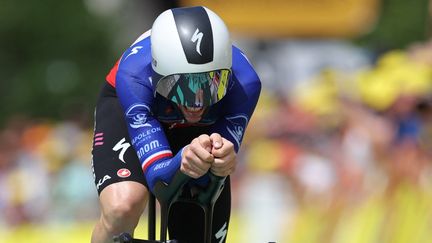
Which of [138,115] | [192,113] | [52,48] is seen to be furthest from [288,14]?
[52,48]

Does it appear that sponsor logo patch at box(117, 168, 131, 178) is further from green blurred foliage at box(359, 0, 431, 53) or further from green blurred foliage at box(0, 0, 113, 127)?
green blurred foliage at box(0, 0, 113, 127)

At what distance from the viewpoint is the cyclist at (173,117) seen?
548 cm

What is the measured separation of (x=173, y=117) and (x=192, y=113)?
0.62ft

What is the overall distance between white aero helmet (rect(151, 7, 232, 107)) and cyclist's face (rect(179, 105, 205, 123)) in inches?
4.9

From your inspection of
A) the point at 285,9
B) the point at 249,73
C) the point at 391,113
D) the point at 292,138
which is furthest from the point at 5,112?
the point at 249,73

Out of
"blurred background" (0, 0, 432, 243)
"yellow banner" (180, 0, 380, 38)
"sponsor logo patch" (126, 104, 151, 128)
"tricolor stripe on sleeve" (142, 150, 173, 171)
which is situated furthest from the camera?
"yellow banner" (180, 0, 380, 38)

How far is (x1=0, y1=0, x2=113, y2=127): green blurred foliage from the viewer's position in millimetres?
46094

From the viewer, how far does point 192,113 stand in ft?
19.0

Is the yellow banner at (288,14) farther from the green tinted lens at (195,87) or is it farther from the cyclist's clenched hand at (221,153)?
the cyclist's clenched hand at (221,153)

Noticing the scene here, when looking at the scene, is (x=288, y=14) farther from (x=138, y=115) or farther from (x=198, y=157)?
(x=198, y=157)

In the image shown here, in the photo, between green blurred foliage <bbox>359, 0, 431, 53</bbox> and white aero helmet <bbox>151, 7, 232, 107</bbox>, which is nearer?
white aero helmet <bbox>151, 7, 232, 107</bbox>

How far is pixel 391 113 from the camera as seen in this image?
430 inches

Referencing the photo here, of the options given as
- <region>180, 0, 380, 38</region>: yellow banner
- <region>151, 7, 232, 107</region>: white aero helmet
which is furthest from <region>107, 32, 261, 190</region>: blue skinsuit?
<region>180, 0, 380, 38</region>: yellow banner

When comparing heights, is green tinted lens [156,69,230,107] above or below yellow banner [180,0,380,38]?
below
